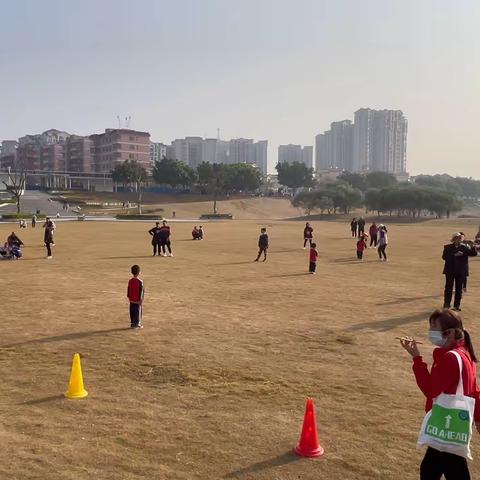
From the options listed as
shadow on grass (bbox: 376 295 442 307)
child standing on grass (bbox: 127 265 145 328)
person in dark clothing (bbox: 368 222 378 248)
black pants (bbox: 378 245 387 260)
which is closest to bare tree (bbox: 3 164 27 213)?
person in dark clothing (bbox: 368 222 378 248)

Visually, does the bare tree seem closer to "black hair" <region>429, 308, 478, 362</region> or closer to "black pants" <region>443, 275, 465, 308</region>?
"black pants" <region>443, 275, 465, 308</region>

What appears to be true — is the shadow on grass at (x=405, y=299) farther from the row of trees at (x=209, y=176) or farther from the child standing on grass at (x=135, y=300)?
the row of trees at (x=209, y=176)

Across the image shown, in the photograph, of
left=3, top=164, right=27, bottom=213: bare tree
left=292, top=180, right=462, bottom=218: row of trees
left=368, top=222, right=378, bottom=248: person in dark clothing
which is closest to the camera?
left=368, top=222, right=378, bottom=248: person in dark clothing

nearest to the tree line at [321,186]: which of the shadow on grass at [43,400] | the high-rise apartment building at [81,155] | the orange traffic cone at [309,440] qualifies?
the high-rise apartment building at [81,155]

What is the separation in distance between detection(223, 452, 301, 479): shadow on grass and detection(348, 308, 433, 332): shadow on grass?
5.81 metres

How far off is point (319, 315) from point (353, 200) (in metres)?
92.6

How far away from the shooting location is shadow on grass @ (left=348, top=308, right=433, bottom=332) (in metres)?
11.2

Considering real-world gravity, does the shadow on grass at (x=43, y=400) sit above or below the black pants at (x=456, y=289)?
below

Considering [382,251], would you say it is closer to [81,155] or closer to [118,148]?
[118,148]

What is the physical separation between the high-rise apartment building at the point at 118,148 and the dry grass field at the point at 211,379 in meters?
138

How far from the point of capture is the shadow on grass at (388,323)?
36.6 feet

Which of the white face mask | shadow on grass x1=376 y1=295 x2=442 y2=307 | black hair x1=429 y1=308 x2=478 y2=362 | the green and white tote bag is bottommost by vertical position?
shadow on grass x1=376 y1=295 x2=442 y2=307

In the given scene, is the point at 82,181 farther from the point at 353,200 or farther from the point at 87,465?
the point at 87,465

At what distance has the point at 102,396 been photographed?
712cm
